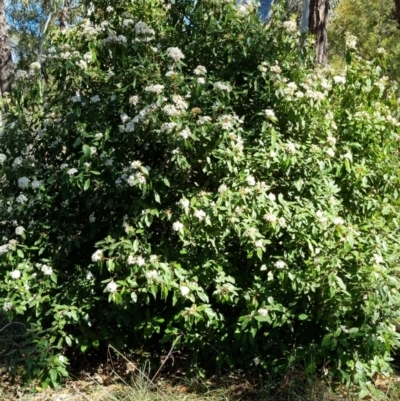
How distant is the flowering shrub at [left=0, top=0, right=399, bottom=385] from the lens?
115 inches

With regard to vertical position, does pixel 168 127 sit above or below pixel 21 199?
above

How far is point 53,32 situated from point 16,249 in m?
1.63

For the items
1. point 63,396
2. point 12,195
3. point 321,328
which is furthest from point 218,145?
point 63,396

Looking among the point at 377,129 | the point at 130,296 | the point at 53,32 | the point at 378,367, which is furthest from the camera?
the point at 53,32

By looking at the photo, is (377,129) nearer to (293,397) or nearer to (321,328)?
(321,328)

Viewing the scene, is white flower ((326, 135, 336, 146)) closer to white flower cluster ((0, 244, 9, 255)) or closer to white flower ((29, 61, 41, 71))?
white flower ((29, 61, 41, 71))

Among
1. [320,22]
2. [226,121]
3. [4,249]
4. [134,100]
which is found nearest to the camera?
[226,121]

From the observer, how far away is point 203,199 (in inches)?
120

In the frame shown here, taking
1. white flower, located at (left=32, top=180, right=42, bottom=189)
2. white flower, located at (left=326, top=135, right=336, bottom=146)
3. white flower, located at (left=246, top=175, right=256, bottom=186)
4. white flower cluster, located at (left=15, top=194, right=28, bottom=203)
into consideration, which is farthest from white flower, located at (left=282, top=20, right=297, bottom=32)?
white flower cluster, located at (left=15, top=194, right=28, bottom=203)

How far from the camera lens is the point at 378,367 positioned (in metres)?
3.18

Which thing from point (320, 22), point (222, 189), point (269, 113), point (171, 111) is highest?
point (320, 22)

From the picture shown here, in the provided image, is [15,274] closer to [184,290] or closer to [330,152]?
[184,290]

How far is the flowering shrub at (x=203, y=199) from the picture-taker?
293 centimetres

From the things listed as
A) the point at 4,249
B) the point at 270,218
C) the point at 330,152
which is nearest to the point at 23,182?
the point at 4,249
